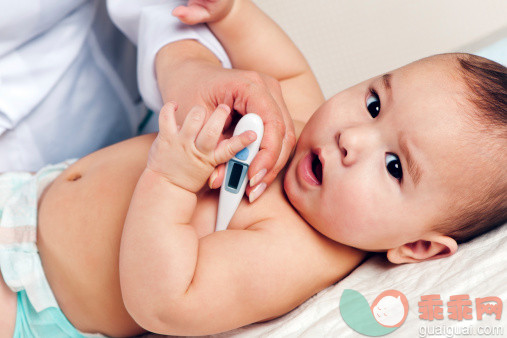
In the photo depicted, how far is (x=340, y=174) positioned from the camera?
0.79 m

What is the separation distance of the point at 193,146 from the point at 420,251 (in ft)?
1.41

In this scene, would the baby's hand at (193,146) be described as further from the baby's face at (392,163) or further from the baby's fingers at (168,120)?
the baby's face at (392,163)

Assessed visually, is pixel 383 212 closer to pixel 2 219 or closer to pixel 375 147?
pixel 375 147

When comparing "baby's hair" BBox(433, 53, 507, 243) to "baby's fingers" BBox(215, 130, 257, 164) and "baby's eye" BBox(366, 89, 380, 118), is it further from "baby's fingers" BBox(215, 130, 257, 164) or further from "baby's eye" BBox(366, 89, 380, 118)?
"baby's fingers" BBox(215, 130, 257, 164)

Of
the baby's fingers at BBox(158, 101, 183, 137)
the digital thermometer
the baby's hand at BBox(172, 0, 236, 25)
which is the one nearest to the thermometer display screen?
the digital thermometer

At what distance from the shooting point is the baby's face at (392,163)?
0.77 meters

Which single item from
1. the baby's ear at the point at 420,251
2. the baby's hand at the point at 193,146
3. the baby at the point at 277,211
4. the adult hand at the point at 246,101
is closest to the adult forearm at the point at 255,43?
the adult hand at the point at 246,101

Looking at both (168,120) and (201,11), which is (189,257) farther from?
(201,11)

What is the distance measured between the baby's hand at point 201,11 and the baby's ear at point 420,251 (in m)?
0.59

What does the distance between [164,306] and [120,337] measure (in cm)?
25

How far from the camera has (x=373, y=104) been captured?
854 mm

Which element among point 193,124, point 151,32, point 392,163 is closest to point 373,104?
point 392,163

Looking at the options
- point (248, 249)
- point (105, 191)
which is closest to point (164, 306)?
point (248, 249)

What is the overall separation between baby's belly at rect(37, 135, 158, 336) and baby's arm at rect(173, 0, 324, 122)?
1.17 ft
